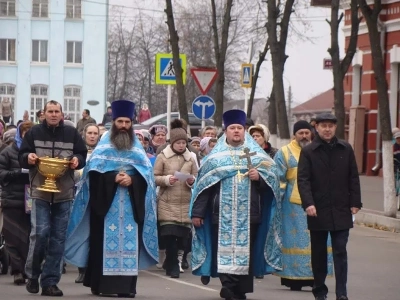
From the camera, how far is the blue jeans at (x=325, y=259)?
38.9ft

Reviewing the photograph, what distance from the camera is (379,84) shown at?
23.1m

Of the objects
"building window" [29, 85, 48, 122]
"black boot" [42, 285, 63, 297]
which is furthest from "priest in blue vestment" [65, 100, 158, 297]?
"building window" [29, 85, 48, 122]

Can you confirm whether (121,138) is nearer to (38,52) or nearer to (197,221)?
(197,221)

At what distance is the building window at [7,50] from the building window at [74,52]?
3.44 metres

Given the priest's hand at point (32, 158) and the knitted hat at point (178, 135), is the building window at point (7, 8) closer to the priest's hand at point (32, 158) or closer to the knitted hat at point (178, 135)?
the knitted hat at point (178, 135)

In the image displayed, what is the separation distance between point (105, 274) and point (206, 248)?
40.7 inches

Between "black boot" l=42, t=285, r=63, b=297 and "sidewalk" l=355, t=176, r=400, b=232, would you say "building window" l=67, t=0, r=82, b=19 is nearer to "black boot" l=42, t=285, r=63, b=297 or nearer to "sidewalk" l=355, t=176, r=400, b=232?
"sidewalk" l=355, t=176, r=400, b=232

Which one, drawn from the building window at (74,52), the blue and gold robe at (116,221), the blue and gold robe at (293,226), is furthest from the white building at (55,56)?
the blue and gold robe at (116,221)

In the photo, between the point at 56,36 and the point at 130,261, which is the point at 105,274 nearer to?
the point at 130,261

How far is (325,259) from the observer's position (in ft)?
39.7

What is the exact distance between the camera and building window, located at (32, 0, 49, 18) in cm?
7950

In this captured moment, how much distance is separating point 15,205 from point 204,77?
13388 mm

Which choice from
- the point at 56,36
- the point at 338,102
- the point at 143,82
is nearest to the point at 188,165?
the point at 338,102

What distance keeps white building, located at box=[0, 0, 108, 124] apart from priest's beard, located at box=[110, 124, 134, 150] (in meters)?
65.9
